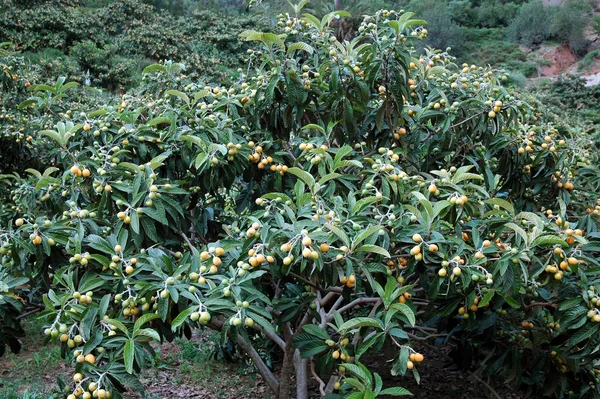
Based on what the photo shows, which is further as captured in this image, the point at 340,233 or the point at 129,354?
the point at 340,233

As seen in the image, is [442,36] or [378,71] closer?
[378,71]

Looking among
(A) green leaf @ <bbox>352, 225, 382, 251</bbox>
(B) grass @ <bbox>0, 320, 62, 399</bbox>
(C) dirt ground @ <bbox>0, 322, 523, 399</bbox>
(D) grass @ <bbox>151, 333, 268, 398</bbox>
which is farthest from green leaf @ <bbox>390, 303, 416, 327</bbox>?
(B) grass @ <bbox>0, 320, 62, 399</bbox>

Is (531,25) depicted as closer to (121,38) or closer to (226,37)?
(226,37)

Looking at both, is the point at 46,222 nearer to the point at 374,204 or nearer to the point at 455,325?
the point at 374,204

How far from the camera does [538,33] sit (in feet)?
67.3

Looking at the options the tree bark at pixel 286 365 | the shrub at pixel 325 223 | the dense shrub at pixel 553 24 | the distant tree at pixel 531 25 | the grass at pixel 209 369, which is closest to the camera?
the shrub at pixel 325 223

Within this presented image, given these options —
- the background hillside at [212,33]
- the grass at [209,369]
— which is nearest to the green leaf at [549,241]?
the grass at [209,369]

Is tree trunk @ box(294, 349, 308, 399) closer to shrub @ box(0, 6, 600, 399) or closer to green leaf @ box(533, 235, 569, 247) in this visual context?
shrub @ box(0, 6, 600, 399)

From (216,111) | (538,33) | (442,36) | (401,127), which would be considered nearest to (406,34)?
(401,127)

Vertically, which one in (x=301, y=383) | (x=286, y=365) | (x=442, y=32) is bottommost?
(x=301, y=383)

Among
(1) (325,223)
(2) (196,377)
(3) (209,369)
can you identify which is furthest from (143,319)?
(3) (209,369)

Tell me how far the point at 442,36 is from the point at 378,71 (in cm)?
1842

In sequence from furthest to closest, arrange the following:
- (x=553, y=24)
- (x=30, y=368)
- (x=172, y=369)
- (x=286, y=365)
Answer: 1. (x=553, y=24)
2. (x=172, y=369)
3. (x=30, y=368)
4. (x=286, y=365)

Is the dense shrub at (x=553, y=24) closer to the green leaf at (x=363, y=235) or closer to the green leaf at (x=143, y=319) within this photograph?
the green leaf at (x=363, y=235)
